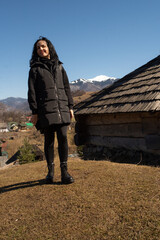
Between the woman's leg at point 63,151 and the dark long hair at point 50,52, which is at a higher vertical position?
the dark long hair at point 50,52

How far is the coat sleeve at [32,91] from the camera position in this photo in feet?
9.32

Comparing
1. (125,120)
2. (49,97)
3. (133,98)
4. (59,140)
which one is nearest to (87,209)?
(59,140)

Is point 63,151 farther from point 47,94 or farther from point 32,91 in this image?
point 32,91

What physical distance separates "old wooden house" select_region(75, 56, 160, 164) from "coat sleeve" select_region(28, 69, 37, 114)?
244cm

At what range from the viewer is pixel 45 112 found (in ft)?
9.17

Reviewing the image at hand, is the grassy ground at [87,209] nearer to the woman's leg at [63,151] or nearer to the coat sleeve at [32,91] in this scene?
the woman's leg at [63,151]

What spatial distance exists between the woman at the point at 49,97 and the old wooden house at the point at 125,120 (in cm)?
209

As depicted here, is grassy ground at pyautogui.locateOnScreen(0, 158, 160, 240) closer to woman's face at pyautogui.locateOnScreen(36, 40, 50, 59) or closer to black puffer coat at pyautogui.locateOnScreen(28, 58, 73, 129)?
black puffer coat at pyautogui.locateOnScreen(28, 58, 73, 129)

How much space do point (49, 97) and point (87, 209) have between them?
153 centimetres

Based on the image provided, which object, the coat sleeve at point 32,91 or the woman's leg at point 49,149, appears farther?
the woman's leg at point 49,149

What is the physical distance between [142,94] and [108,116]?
1.43m

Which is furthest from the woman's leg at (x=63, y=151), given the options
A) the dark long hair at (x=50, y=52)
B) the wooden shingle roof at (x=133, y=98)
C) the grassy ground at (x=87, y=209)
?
the wooden shingle roof at (x=133, y=98)

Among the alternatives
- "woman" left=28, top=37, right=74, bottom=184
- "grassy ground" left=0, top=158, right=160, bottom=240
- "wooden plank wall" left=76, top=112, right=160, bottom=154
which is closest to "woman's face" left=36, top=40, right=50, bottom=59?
"woman" left=28, top=37, right=74, bottom=184

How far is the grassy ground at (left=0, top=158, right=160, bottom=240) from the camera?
1.73m
